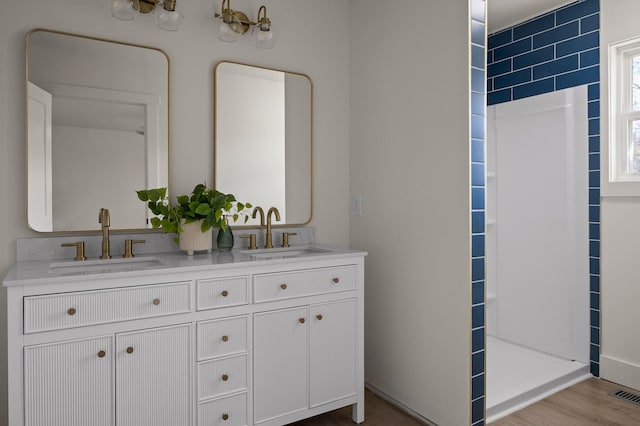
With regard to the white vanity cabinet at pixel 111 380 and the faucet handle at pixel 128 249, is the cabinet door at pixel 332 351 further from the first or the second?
the faucet handle at pixel 128 249

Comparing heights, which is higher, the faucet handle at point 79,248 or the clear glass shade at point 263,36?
the clear glass shade at point 263,36

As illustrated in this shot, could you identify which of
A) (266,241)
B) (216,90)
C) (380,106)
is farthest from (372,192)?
(216,90)

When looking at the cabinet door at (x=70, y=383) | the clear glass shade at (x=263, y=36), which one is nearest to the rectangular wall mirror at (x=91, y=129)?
the clear glass shade at (x=263, y=36)

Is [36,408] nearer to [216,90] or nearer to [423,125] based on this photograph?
[216,90]

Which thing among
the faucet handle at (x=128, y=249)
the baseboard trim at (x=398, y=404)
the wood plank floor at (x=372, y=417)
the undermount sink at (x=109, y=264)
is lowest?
the wood plank floor at (x=372, y=417)

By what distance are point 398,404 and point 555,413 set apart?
0.83 meters

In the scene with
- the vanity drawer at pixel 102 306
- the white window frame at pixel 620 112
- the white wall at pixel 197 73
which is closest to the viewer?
the vanity drawer at pixel 102 306

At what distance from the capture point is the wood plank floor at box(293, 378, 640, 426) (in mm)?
2244

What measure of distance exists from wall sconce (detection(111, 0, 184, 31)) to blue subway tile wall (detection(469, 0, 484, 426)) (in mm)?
1377

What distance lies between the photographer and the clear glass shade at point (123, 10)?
1.92m

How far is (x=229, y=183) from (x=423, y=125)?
1.08 meters

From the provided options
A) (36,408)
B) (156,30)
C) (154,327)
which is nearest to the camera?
(36,408)

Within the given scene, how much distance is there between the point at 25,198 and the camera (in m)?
1.93

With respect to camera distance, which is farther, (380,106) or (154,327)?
(380,106)
